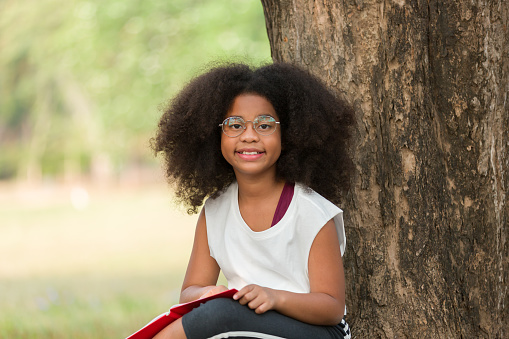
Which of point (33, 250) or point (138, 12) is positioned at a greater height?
point (138, 12)

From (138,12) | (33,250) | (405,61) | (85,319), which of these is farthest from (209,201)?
(138,12)

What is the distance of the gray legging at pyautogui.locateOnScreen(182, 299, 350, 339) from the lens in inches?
88.0

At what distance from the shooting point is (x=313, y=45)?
300 cm

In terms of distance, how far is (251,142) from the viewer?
261 cm

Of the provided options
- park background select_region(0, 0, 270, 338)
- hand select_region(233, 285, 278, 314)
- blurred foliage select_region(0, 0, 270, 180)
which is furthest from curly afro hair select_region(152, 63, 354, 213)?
blurred foliage select_region(0, 0, 270, 180)

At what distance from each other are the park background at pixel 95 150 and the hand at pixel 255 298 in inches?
42.3

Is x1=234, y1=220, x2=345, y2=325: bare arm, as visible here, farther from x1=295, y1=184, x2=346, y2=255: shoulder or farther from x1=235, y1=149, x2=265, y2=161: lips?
x1=235, y1=149, x2=265, y2=161: lips

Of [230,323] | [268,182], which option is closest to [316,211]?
[268,182]

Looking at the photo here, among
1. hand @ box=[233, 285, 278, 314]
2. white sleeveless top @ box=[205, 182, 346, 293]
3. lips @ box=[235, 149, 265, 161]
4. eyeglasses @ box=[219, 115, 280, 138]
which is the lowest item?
hand @ box=[233, 285, 278, 314]

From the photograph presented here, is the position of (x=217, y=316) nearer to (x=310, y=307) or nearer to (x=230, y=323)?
(x=230, y=323)

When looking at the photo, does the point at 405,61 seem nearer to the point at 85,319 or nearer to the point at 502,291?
the point at 502,291

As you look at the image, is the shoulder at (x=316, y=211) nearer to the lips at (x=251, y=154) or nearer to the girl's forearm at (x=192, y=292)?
the lips at (x=251, y=154)

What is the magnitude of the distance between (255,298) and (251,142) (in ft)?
2.03

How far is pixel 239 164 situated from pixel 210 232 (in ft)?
1.03
